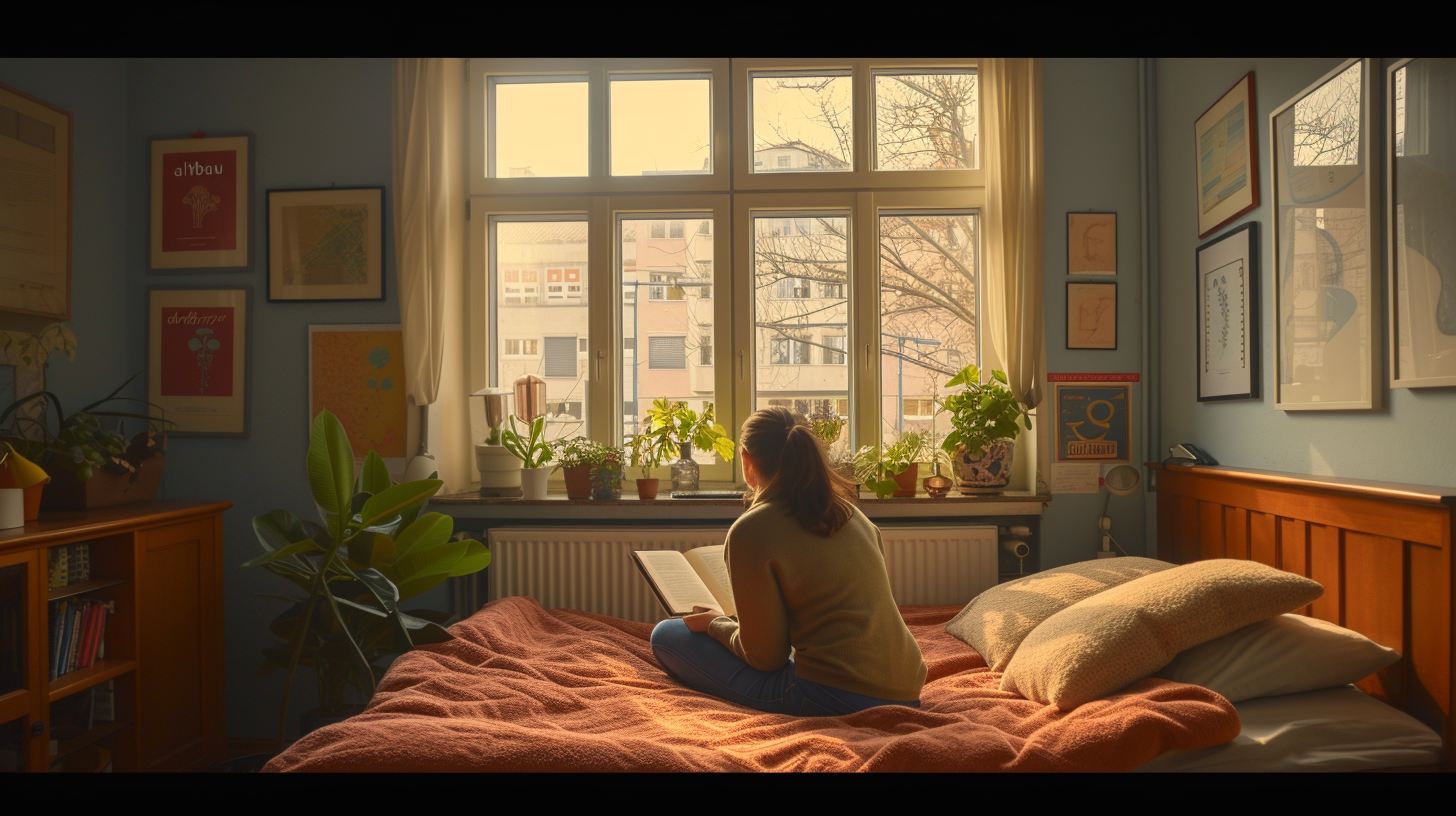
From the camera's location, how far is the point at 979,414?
9.24ft

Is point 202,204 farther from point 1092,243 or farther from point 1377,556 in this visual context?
point 1377,556

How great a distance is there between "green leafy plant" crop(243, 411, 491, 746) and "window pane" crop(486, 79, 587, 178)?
4.54ft

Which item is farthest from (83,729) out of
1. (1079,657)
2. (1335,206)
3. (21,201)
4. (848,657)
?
(1335,206)

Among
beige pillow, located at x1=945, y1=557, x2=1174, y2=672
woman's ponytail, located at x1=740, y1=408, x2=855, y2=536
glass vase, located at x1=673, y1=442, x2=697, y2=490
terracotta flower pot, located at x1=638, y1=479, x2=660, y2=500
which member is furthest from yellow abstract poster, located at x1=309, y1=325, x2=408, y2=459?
beige pillow, located at x1=945, y1=557, x2=1174, y2=672

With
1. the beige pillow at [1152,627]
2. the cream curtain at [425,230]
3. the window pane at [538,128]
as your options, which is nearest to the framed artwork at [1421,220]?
the beige pillow at [1152,627]

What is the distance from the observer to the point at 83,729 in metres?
2.38

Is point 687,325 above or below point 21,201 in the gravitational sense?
below

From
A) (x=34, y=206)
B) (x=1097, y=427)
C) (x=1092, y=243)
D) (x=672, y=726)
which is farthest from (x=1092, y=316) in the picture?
(x=34, y=206)

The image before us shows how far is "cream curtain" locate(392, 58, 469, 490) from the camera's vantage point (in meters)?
2.99

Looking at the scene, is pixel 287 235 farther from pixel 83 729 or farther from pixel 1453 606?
pixel 1453 606

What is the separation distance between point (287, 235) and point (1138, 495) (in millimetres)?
3399

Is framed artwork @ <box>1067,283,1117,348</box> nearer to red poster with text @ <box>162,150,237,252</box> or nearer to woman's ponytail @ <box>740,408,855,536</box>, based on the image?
woman's ponytail @ <box>740,408,855,536</box>
